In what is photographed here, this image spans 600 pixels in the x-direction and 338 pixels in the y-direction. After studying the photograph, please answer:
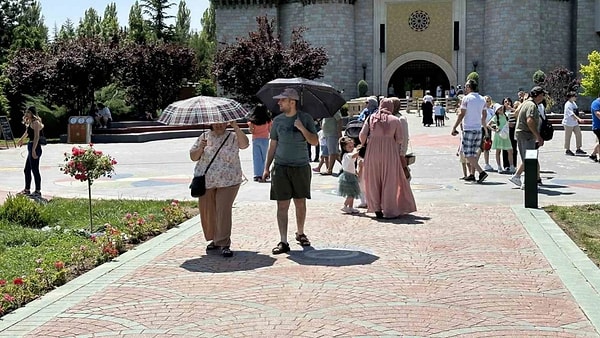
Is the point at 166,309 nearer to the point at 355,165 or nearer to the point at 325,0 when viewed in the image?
the point at 355,165

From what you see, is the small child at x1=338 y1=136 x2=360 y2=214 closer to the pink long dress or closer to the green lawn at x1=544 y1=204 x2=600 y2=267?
the pink long dress

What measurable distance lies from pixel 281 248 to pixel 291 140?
1.20 metres

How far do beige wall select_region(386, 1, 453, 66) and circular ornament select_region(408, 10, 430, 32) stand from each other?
181mm

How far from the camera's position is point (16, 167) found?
21.3 metres

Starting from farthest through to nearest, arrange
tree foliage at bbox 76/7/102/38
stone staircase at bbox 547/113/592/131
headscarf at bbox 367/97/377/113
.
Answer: tree foliage at bbox 76/7/102/38
stone staircase at bbox 547/113/592/131
headscarf at bbox 367/97/377/113

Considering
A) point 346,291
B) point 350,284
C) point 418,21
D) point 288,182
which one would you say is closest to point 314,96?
point 288,182

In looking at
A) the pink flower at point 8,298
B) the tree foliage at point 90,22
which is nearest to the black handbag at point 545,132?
the pink flower at point 8,298

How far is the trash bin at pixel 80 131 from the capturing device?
104 ft

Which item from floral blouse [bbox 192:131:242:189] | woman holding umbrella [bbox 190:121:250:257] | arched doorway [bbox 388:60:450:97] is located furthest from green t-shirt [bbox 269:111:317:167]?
arched doorway [bbox 388:60:450:97]

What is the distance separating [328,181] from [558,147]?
418 inches

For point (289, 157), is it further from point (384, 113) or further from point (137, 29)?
point (137, 29)

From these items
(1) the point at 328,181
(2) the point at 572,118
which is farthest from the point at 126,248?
(2) the point at 572,118

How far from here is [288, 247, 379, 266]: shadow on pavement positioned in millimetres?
8297

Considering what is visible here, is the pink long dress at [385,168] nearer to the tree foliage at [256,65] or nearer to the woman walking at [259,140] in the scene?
the woman walking at [259,140]
